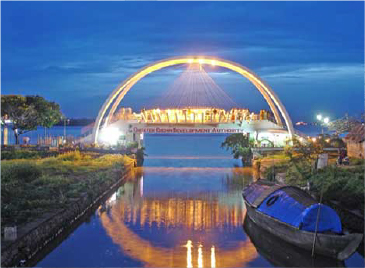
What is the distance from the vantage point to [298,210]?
774 inches

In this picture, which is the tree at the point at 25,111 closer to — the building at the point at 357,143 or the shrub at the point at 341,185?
the building at the point at 357,143

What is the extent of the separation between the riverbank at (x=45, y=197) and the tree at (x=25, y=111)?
17.5 meters

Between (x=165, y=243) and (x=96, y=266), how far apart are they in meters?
3.75

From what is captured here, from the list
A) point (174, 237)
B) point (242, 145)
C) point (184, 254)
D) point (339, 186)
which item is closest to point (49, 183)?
point (174, 237)

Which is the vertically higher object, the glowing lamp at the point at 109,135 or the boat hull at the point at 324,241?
the glowing lamp at the point at 109,135

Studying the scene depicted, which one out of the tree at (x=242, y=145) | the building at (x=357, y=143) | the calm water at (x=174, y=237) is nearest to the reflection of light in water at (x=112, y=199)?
the calm water at (x=174, y=237)

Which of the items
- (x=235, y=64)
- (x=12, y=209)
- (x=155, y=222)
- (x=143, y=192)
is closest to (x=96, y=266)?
(x=12, y=209)

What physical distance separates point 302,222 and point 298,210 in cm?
77

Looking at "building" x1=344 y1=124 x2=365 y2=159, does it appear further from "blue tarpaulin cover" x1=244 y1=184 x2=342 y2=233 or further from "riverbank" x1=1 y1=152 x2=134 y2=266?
"riverbank" x1=1 y1=152 x2=134 y2=266

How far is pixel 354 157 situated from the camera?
130 feet

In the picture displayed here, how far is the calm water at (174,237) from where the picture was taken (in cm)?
1892

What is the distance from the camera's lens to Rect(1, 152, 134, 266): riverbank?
58.6 ft

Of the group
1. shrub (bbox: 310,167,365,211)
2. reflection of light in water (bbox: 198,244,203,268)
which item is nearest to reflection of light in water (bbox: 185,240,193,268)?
reflection of light in water (bbox: 198,244,203,268)

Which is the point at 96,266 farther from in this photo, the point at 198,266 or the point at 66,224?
the point at 66,224
